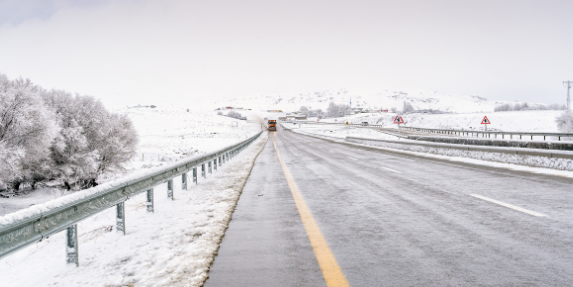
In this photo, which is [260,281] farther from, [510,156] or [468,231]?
[510,156]

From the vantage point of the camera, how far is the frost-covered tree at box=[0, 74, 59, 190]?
2059 centimetres

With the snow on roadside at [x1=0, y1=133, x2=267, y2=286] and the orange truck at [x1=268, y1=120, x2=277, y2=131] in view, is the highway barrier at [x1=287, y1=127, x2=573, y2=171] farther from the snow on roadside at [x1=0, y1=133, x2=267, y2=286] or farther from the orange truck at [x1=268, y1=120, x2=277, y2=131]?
the orange truck at [x1=268, y1=120, x2=277, y2=131]

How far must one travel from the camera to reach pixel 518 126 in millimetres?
87062

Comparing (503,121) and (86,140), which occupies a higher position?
(503,121)

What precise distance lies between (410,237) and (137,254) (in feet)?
11.2

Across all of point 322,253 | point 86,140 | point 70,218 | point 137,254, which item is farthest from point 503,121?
point 70,218

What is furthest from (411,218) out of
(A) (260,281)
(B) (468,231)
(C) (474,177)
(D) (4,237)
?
(C) (474,177)

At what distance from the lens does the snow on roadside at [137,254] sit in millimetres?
3575

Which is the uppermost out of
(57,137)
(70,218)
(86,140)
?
(57,137)

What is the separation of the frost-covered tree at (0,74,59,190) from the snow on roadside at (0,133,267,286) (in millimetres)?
18592

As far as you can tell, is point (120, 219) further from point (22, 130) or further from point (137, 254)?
point (22, 130)

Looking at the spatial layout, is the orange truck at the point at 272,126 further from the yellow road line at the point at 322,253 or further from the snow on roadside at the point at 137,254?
the yellow road line at the point at 322,253

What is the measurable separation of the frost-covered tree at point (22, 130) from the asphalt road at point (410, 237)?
62.8 feet

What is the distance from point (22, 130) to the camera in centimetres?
2139
